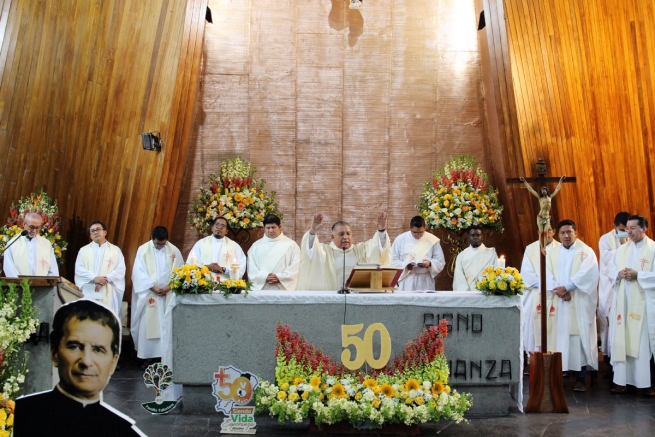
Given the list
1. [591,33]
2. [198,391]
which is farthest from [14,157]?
[591,33]

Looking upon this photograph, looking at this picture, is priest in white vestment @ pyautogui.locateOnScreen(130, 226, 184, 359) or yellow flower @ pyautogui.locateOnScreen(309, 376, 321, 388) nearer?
yellow flower @ pyautogui.locateOnScreen(309, 376, 321, 388)

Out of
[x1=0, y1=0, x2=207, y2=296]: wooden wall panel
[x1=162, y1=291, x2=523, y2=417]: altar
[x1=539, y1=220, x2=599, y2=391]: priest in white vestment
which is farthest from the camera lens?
[x1=0, y1=0, x2=207, y2=296]: wooden wall panel

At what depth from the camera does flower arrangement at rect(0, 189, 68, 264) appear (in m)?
7.87

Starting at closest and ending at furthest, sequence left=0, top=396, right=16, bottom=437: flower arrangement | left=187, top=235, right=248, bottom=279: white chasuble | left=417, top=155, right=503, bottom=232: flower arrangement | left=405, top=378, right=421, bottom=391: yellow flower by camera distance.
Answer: left=0, top=396, right=16, bottom=437: flower arrangement, left=405, top=378, right=421, bottom=391: yellow flower, left=187, top=235, right=248, bottom=279: white chasuble, left=417, top=155, right=503, bottom=232: flower arrangement

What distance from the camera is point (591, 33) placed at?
8133 millimetres

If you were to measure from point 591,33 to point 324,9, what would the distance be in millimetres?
3729

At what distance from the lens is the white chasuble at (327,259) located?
23.8 ft

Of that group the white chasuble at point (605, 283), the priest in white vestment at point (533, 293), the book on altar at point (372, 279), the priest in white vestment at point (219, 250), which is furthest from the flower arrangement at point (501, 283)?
the priest in white vestment at point (219, 250)

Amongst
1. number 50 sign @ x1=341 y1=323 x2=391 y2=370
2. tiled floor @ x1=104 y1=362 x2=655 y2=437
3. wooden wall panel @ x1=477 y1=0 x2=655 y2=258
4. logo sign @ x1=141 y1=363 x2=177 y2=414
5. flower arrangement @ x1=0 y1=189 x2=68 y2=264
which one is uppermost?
wooden wall panel @ x1=477 y1=0 x2=655 y2=258

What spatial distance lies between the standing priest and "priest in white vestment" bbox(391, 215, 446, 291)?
4.62 feet

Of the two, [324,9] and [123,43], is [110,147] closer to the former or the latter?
[123,43]

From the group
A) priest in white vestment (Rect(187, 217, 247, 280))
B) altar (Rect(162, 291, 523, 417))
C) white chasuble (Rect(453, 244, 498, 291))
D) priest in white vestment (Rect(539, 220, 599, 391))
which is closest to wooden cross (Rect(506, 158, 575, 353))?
altar (Rect(162, 291, 523, 417))

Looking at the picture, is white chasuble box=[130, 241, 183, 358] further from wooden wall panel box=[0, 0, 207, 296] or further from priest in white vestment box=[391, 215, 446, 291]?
priest in white vestment box=[391, 215, 446, 291]

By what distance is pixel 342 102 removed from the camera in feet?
33.1
